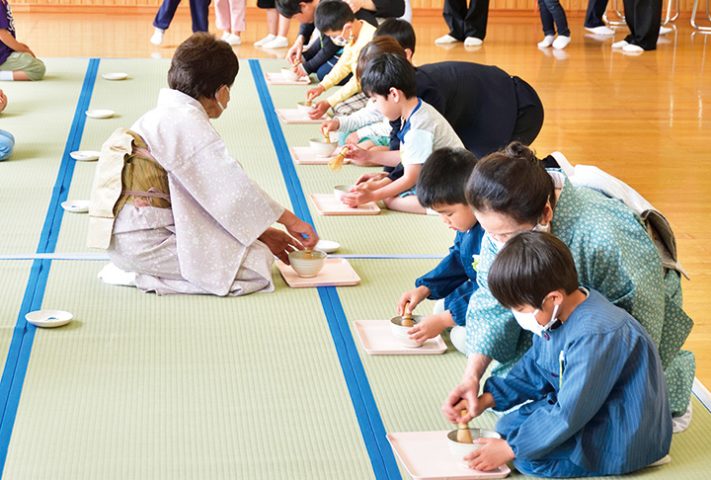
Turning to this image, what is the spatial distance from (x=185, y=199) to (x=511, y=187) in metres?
1.17

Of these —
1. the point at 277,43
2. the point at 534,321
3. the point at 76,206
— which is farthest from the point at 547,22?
the point at 534,321

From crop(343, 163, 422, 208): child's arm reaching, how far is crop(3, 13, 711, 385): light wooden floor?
95 cm

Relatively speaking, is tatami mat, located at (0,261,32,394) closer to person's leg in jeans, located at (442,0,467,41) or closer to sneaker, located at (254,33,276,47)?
sneaker, located at (254,33,276,47)

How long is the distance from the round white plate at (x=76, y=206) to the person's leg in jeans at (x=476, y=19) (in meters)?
5.23

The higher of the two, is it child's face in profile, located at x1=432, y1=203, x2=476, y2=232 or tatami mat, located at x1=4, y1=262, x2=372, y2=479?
child's face in profile, located at x1=432, y1=203, x2=476, y2=232

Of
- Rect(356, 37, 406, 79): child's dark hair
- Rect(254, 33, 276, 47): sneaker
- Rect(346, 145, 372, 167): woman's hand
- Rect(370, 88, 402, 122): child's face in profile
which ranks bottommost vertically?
Rect(254, 33, 276, 47): sneaker

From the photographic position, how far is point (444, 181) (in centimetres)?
248

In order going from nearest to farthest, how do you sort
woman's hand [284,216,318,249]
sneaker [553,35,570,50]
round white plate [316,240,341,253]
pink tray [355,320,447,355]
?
pink tray [355,320,447,355], woman's hand [284,216,318,249], round white plate [316,240,341,253], sneaker [553,35,570,50]

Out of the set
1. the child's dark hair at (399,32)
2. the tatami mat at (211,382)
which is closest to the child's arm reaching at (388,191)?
the tatami mat at (211,382)

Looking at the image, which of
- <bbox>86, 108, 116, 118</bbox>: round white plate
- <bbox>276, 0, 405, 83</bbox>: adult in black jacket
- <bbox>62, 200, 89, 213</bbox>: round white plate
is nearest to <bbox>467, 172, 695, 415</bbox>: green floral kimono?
<bbox>62, 200, 89, 213</bbox>: round white plate

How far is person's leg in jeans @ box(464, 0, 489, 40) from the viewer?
8.31 metres

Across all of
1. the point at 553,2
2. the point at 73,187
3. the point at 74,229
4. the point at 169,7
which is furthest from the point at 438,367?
the point at 553,2

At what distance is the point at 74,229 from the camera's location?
11.4ft

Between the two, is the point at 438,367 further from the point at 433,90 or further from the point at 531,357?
the point at 433,90
